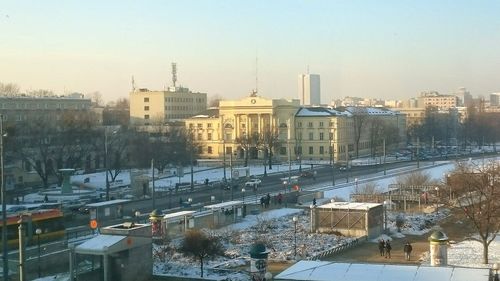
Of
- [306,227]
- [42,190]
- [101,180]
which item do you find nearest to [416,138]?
[101,180]

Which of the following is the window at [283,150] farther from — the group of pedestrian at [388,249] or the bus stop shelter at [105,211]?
the group of pedestrian at [388,249]

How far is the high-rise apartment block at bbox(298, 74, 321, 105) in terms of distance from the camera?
15112 cm

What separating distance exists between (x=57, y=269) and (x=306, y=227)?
12231 mm

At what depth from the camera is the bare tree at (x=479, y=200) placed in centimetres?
2460

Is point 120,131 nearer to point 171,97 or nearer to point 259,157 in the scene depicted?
point 259,157

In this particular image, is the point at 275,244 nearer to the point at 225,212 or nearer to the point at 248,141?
the point at 225,212

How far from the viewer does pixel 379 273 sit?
16078 millimetres

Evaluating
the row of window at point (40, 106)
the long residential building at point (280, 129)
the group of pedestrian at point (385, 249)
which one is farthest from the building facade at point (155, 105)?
the group of pedestrian at point (385, 249)

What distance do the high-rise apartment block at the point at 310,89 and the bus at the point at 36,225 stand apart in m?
123

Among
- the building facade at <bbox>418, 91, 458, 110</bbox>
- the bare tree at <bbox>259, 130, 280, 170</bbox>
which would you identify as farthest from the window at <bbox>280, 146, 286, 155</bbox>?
the building facade at <bbox>418, 91, 458, 110</bbox>

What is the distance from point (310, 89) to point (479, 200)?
12788 cm

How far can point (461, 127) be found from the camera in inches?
4345

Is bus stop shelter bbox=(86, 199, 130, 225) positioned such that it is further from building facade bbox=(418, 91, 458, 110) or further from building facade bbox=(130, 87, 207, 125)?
building facade bbox=(418, 91, 458, 110)

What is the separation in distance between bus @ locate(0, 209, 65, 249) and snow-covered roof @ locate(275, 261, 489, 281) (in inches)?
475
